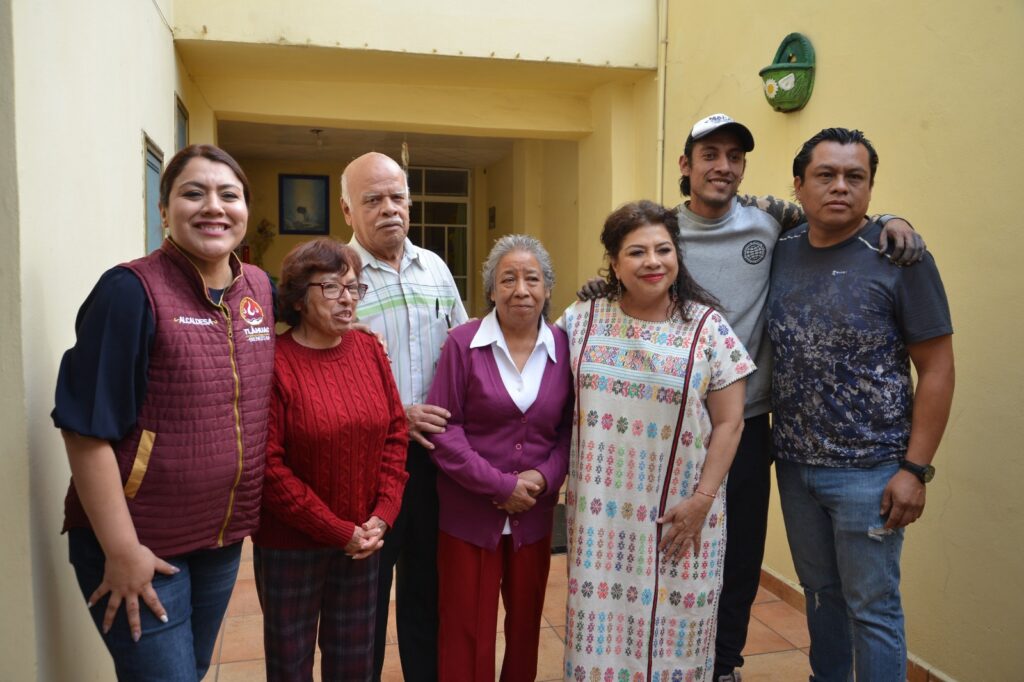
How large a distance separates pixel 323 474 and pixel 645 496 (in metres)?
0.86

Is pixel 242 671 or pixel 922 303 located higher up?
pixel 922 303

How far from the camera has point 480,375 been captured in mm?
2217

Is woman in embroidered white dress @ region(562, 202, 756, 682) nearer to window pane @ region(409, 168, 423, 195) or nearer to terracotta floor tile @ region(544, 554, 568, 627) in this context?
terracotta floor tile @ region(544, 554, 568, 627)

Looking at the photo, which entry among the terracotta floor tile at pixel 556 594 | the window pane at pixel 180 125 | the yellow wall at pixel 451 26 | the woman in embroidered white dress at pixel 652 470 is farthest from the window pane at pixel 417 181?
the woman in embroidered white dress at pixel 652 470

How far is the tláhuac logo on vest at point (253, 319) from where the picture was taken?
69.9 inches

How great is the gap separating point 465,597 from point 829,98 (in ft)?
8.00

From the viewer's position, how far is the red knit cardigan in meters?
1.87

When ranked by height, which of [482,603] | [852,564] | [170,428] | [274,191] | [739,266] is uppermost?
[274,191]

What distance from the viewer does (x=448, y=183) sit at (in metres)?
10.2

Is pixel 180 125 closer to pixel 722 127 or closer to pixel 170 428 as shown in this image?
pixel 722 127

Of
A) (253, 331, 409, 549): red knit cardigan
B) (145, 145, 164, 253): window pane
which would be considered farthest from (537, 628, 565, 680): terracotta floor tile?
(145, 145, 164, 253): window pane

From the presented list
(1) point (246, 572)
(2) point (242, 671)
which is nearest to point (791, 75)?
(2) point (242, 671)

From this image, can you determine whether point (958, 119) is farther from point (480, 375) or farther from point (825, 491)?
point (480, 375)

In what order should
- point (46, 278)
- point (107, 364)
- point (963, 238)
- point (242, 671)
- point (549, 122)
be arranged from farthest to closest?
point (549, 122)
point (242, 671)
point (963, 238)
point (46, 278)
point (107, 364)
